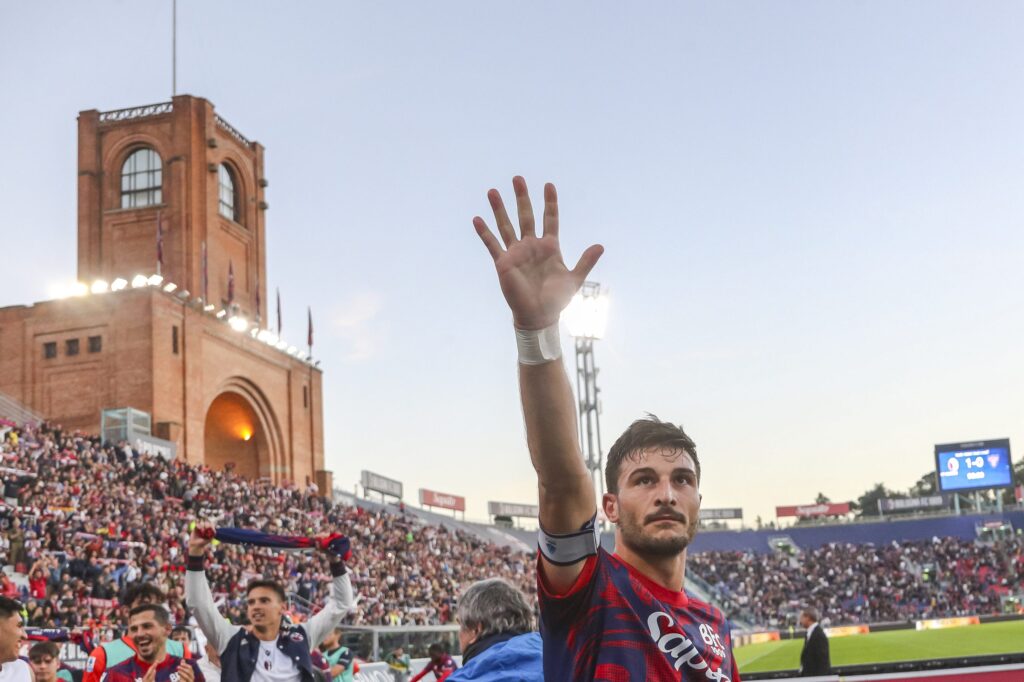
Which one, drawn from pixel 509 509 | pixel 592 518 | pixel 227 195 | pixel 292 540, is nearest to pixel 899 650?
pixel 292 540

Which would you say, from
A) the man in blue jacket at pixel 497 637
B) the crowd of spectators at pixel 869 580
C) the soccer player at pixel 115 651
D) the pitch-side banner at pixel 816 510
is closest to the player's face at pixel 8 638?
the soccer player at pixel 115 651

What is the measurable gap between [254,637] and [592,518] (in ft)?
15.4

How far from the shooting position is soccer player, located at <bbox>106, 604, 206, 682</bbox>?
24.5 feet

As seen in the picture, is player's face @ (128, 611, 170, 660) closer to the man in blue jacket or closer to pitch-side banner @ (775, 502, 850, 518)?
the man in blue jacket

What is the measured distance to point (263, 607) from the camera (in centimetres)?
693

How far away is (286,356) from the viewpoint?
5278 cm

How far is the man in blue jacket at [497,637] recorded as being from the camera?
3871mm

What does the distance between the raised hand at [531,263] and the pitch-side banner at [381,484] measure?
59794 mm

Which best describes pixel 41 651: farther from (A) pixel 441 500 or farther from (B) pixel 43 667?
(A) pixel 441 500

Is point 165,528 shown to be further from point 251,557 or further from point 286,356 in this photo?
point 286,356

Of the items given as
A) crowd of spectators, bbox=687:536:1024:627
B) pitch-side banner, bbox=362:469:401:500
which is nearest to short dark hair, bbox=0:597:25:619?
crowd of spectators, bbox=687:536:1024:627

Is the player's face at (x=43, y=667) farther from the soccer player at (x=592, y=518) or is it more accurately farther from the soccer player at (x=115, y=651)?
the soccer player at (x=592, y=518)

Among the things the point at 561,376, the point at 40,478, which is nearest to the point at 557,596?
the point at 561,376

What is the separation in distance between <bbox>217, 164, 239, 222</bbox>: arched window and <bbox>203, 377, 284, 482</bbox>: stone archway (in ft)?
30.2
